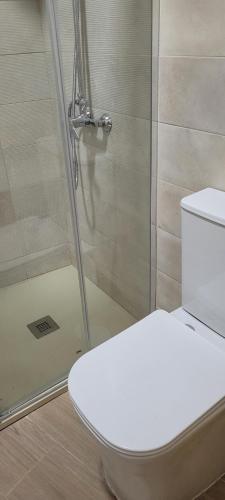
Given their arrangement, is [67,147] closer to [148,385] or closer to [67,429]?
[148,385]

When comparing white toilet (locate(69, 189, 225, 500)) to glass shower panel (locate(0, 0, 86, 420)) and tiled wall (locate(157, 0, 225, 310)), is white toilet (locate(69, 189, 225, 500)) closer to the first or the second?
tiled wall (locate(157, 0, 225, 310))

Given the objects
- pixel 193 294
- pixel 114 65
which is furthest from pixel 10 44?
pixel 193 294

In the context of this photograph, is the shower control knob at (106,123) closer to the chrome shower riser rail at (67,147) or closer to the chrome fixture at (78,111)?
the chrome fixture at (78,111)

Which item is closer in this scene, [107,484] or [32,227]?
[107,484]

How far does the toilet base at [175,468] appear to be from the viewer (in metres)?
0.94

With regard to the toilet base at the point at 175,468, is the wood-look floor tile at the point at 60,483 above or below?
below

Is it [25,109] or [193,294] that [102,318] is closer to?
[193,294]

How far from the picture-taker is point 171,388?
98 cm

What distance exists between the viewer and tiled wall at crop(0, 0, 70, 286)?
1303 millimetres

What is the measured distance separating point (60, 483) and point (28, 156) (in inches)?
48.4

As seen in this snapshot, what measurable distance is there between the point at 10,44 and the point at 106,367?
3.70 feet

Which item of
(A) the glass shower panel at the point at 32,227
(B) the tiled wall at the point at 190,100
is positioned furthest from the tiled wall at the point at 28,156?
(B) the tiled wall at the point at 190,100

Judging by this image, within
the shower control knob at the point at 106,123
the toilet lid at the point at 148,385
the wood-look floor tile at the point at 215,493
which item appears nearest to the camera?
the toilet lid at the point at 148,385

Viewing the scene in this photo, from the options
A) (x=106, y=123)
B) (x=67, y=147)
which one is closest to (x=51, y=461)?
(x=67, y=147)
